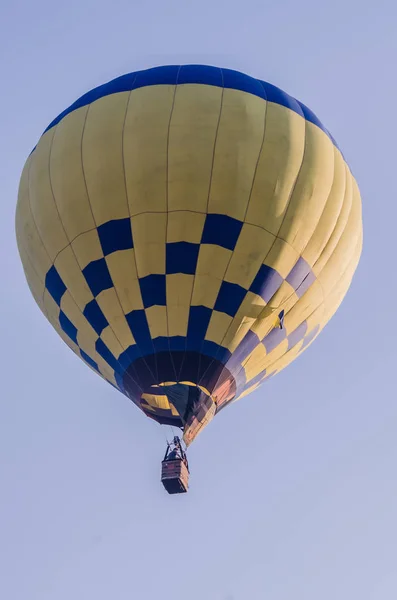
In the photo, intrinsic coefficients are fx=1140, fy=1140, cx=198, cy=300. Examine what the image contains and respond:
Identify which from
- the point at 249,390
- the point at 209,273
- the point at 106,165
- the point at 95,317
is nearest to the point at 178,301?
the point at 209,273

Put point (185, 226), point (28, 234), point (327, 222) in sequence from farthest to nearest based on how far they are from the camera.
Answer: point (28, 234)
point (327, 222)
point (185, 226)

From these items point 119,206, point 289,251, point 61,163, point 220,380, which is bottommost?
point 220,380

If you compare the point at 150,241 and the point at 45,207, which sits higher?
the point at 45,207

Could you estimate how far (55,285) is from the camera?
12219 millimetres

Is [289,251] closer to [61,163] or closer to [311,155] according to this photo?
[311,155]

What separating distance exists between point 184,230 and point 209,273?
1.66 feet

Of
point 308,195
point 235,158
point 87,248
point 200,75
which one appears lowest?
point 308,195

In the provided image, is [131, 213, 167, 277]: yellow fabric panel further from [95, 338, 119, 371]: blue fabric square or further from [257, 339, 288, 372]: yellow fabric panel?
[257, 339, 288, 372]: yellow fabric panel

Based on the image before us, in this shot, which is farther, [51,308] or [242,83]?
[51,308]

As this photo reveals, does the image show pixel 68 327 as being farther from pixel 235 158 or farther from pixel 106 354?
pixel 235 158

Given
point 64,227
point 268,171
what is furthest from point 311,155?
point 64,227

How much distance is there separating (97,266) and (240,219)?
155 centimetres

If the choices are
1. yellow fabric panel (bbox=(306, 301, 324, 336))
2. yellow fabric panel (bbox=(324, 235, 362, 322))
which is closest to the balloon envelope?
yellow fabric panel (bbox=(306, 301, 324, 336))

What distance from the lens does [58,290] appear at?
12.2 meters
